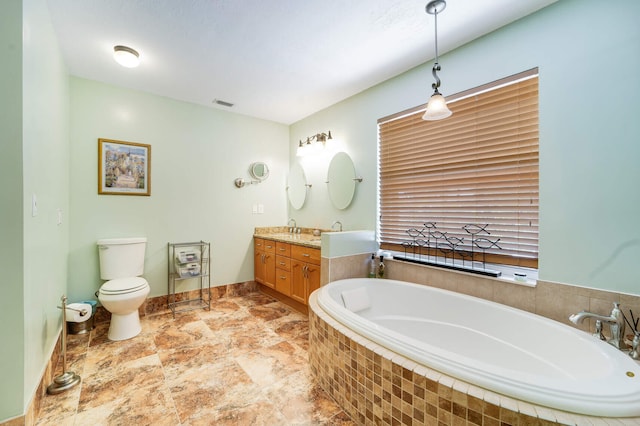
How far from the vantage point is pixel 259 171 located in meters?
3.91

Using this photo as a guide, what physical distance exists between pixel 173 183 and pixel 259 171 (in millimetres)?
1129

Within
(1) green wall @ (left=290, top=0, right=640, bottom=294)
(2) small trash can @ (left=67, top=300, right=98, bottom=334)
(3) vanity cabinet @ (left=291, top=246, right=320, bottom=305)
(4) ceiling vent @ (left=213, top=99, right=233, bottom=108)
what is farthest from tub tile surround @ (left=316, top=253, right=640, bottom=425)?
(4) ceiling vent @ (left=213, top=99, right=233, bottom=108)

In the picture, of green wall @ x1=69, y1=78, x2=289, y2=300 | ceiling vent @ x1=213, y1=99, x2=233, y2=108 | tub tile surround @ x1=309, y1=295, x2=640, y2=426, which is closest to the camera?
tub tile surround @ x1=309, y1=295, x2=640, y2=426

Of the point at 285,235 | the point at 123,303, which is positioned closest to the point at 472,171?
the point at 285,235

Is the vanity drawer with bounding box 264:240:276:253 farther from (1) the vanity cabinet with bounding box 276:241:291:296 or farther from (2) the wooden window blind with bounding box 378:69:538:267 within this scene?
(2) the wooden window blind with bounding box 378:69:538:267

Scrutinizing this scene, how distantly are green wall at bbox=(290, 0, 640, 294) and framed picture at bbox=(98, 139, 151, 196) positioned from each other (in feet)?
11.3

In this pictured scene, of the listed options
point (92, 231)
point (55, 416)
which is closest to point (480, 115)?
point (55, 416)

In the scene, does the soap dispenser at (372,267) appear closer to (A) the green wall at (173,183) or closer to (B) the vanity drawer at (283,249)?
(B) the vanity drawer at (283,249)

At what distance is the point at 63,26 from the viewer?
2.00 m

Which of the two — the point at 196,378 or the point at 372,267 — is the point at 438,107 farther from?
the point at 196,378

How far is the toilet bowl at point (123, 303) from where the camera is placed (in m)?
2.38

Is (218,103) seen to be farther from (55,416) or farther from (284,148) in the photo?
(55,416)

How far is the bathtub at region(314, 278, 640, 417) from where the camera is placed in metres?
0.95

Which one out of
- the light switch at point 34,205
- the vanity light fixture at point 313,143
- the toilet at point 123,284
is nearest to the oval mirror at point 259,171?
the vanity light fixture at point 313,143
